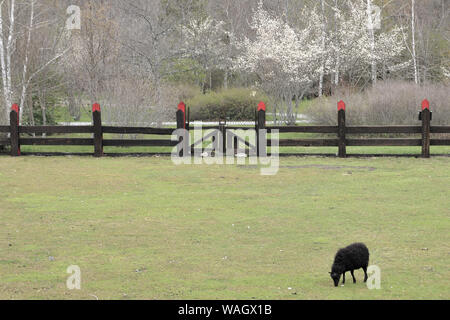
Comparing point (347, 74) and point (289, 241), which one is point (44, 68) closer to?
point (289, 241)

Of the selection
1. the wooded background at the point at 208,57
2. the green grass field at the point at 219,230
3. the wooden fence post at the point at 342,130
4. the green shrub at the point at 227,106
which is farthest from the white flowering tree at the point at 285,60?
the green grass field at the point at 219,230

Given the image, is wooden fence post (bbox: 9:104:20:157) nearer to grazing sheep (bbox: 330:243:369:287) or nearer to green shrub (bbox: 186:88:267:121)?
grazing sheep (bbox: 330:243:369:287)

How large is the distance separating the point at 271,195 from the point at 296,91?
21.7 meters

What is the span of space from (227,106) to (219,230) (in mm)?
26531

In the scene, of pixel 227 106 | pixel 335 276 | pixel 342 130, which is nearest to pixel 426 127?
pixel 342 130

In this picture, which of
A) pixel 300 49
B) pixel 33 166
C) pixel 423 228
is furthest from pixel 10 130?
pixel 300 49

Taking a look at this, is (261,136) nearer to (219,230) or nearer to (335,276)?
(219,230)

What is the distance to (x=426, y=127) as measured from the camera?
66.8 feet

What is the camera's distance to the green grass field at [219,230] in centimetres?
789

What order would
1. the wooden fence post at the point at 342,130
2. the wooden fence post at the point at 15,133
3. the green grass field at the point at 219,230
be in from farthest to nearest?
the wooden fence post at the point at 15,133 → the wooden fence post at the point at 342,130 → the green grass field at the point at 219,230

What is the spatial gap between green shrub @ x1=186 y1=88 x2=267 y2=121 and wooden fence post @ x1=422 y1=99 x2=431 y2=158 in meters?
16.4

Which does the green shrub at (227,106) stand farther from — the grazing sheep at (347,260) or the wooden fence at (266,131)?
the grazing sheep at (347,260)

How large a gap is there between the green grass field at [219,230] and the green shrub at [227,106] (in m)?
18.1

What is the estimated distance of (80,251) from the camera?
9.58m
